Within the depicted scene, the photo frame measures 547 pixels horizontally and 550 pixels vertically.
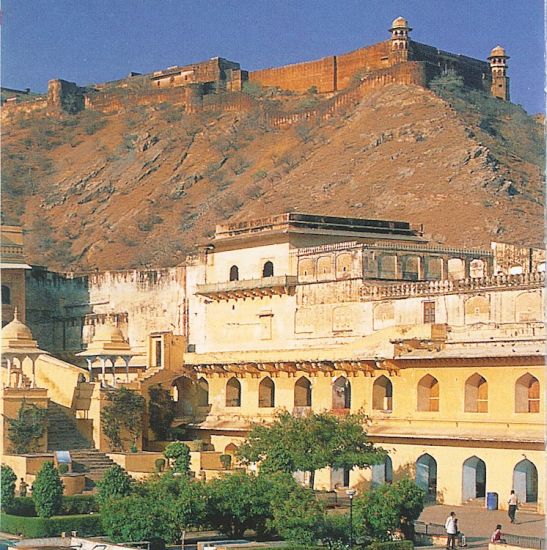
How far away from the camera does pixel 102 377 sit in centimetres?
4356

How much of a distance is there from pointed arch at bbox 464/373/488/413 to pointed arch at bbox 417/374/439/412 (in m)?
1.15

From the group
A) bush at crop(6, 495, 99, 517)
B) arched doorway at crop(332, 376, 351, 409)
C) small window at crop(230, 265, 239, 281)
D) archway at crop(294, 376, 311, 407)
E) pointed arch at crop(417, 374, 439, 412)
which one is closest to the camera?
bush at crop(6, 495, 99, 517)

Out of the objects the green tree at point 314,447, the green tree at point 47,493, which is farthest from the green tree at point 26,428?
the green tree at point 47,493

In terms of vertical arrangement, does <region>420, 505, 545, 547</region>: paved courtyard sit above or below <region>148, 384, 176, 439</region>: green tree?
below

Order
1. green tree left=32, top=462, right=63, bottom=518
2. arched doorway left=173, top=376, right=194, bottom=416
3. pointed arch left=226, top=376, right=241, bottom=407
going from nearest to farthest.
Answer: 1. green tree left=32, top=462, right=63, bottom=518
2. pointed arch left=226, top=376, right=241, bottom=407
3. arched doorway left=173, top=376, right=194, bottom=416

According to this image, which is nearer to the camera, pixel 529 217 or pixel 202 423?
pixel 202 423

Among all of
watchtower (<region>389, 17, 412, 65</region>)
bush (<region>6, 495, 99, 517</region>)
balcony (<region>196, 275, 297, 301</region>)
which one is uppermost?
watchtower (<region>389, 17, 412, 65</region>)

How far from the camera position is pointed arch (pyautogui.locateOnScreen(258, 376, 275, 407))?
42.2m

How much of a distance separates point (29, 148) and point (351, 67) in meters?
25.9

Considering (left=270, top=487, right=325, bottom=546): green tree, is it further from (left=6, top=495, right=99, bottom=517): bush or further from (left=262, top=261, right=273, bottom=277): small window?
(left=262, top=261, right=273, bottom=277): small window

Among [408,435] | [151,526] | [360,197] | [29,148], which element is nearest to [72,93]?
[29,148]

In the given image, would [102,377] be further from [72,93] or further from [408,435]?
[72,93]

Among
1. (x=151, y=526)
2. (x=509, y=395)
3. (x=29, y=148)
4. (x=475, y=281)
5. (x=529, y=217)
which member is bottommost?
(x=151, y=526)

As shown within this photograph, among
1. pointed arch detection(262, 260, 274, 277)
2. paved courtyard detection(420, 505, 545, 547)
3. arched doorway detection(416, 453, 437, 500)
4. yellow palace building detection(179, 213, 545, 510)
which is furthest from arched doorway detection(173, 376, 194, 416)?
paved courtyard detection(420, 505, 545, 547)
